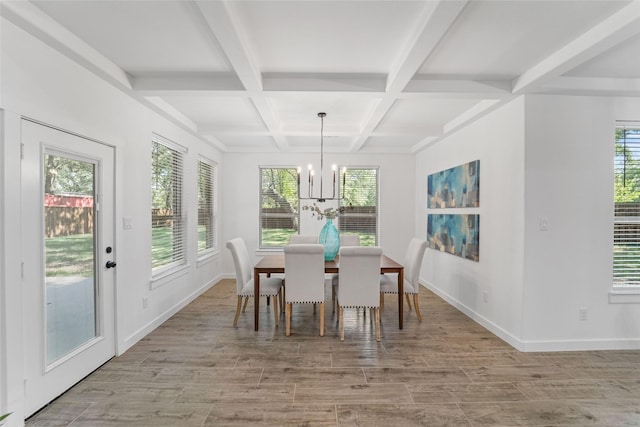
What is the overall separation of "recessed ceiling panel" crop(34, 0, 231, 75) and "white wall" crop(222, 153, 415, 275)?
3.20m

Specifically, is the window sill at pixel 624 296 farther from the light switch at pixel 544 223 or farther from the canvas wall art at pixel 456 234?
the canvas wall art at pixel 456 234

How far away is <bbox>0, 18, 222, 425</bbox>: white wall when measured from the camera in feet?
5.93

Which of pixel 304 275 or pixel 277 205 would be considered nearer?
pixel 304 275

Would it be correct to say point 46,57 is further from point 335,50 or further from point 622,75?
point 622,75

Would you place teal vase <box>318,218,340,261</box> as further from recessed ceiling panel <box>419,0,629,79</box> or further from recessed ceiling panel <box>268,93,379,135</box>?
recessed ceiling panel <box>419,0,629,79</box>

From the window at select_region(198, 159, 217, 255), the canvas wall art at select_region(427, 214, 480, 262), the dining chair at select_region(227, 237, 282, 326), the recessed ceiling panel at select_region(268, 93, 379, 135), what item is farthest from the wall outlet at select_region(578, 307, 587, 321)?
the window at select_region(198, 159, 217, 255)

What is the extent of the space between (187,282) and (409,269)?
9.88ft

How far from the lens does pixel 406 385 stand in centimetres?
236

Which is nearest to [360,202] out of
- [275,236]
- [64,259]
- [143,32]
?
[275,236]

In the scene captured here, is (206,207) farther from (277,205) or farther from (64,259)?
(64,259)

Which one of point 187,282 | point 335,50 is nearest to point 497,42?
point 335,50

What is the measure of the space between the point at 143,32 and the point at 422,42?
73.6 inches

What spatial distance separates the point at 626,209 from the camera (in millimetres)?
3000

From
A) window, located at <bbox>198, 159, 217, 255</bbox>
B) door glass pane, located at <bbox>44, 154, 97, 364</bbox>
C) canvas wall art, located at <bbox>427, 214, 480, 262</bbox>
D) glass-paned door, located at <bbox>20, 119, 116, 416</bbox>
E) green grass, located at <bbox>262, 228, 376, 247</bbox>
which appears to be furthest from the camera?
green grass, located at <bbox>262, 228, 376, 247</bbox>
